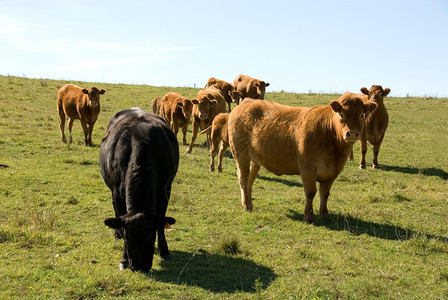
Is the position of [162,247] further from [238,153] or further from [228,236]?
[238,153]

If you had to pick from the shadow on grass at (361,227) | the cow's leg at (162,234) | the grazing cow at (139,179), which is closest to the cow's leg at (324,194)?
the shadow on grass at (361,227)

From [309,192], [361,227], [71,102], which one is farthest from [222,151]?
[71,102]

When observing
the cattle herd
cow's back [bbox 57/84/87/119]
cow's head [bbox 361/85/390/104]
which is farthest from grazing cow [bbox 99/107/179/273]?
cow's back [bbox 57/84/87/119]

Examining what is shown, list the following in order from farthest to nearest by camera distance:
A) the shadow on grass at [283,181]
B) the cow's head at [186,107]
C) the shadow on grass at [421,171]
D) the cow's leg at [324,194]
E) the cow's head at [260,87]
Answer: the cow's head at [260,87] → the cow's head at [186,107] → the shadow on grass at [421,171] → the shadow on grass at [283,181] → the cow's leg at [324,194]

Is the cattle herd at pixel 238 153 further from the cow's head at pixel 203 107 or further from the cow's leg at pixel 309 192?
the cow's head at pixel 203 107

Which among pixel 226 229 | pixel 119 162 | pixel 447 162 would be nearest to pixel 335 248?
pixel 226 229

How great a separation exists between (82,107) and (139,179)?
35.7 ft

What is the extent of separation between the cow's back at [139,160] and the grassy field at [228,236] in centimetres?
97

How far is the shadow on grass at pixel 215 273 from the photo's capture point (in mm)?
5902

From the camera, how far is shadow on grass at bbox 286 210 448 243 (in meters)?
7.99

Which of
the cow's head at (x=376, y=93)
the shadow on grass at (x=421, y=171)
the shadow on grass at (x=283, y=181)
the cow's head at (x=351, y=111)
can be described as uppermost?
the cow's head at (x=376, y=93)

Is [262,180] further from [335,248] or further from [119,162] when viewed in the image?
[119,162]

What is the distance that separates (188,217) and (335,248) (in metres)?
2.76

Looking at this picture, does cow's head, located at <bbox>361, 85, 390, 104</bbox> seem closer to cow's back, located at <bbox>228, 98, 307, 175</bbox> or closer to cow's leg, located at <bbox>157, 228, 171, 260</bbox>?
cow's back, located at <bbox>228, 98, 307, 175</bbox>
